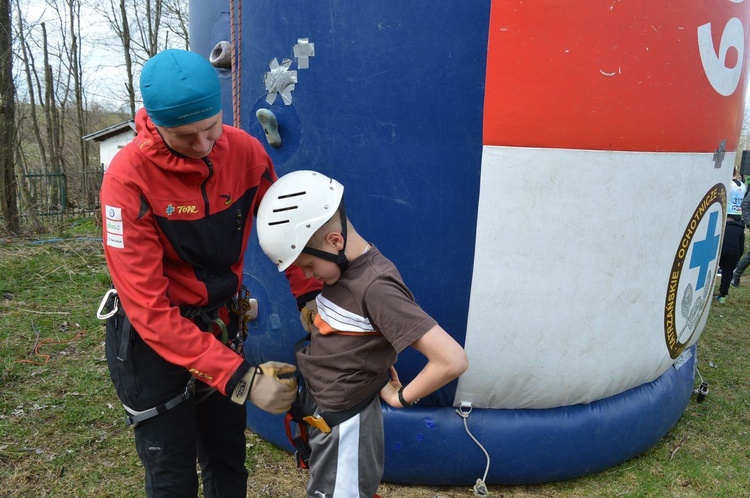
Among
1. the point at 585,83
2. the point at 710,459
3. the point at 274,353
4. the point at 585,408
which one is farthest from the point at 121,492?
the point at 710,459

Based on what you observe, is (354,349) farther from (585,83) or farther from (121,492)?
(121,492)

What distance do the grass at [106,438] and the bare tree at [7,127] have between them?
5.73 metres

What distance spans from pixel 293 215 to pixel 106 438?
8.85 ft

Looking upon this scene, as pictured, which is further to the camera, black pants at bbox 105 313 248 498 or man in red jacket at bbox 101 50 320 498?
black pants at bbox 105 313 248 498

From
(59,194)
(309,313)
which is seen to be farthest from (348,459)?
(59,194)

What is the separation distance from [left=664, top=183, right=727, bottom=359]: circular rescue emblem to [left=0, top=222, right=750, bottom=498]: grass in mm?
730

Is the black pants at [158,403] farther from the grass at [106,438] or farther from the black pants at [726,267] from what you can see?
the black pants at [726,267]

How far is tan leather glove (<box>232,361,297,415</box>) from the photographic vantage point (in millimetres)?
1912

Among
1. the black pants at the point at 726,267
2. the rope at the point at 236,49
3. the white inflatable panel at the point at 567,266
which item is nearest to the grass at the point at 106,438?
the white inflatable panel at the point at 567,266

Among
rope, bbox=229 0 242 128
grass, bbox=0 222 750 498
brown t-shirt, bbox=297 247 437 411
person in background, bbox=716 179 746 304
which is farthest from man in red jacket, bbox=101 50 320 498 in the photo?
person in background, bbox=716 179 746 304

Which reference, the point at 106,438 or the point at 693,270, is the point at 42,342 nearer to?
the point at 106,438

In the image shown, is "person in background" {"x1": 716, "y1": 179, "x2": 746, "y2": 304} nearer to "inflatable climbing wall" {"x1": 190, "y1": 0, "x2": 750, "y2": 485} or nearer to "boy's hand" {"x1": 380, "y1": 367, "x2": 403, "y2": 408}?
"inflatable climbing wall" {"x1": 190, "y1": 0, "x2": 750, "y2": 485}

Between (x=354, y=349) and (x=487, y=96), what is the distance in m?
1.47

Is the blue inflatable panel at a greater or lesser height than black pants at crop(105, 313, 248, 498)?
lesser
